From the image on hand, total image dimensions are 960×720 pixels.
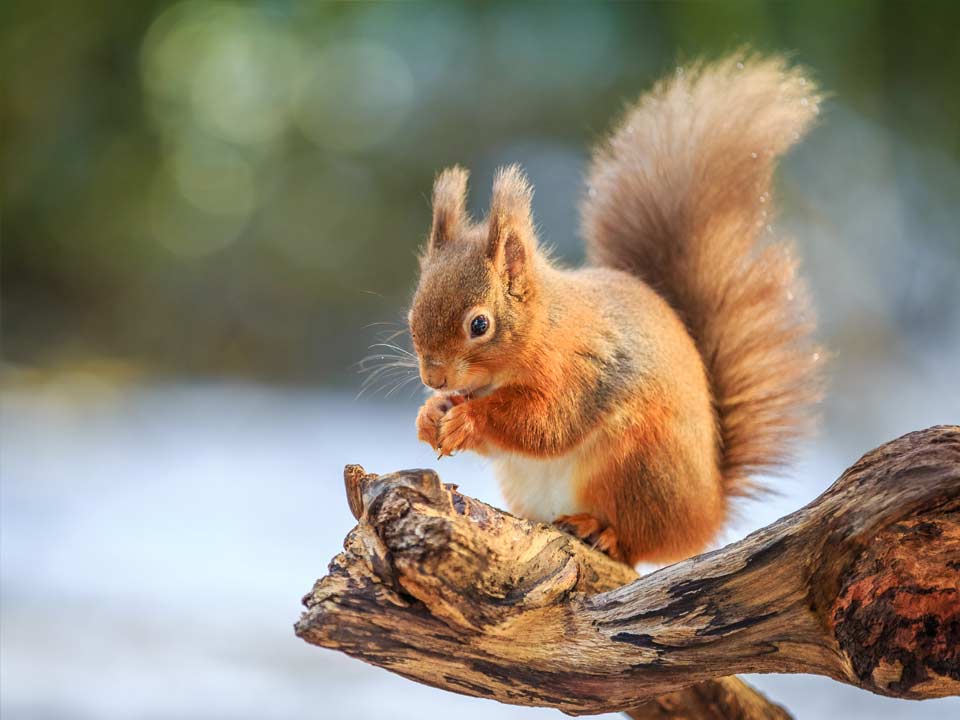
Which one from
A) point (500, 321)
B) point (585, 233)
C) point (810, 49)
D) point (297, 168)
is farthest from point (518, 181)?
point (297, 168)

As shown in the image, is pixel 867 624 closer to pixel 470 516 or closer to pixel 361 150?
pixel 470 516

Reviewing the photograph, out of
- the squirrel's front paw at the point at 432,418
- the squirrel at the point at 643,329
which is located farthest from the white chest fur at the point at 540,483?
the squirrel's front paw at the point at 432,418

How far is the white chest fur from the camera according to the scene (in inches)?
58.2

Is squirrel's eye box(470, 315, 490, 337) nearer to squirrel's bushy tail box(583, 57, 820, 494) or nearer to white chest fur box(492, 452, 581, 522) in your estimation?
white chest fur box(492, 452, 581, 522)

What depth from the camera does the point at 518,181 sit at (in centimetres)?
144

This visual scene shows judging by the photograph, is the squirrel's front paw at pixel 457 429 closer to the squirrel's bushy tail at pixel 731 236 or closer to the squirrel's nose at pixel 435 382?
the squirrel's nose at pixel 435 382

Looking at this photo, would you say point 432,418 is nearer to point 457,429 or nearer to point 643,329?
point 457,429

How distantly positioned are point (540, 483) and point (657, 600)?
0.36 meters

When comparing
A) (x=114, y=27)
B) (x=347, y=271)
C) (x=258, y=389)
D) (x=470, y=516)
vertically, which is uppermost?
(x=114, y=27)

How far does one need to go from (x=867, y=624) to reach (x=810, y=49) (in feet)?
8.98

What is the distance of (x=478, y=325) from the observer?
4.38 ft

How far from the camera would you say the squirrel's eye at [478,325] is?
1333 mm

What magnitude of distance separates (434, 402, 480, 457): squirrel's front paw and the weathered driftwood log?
135 millimetres

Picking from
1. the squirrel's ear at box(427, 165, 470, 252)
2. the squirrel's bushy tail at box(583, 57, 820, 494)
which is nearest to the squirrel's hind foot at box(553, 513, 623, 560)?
the squirrel's bushy tail at box(583, 57, 820, 494)
